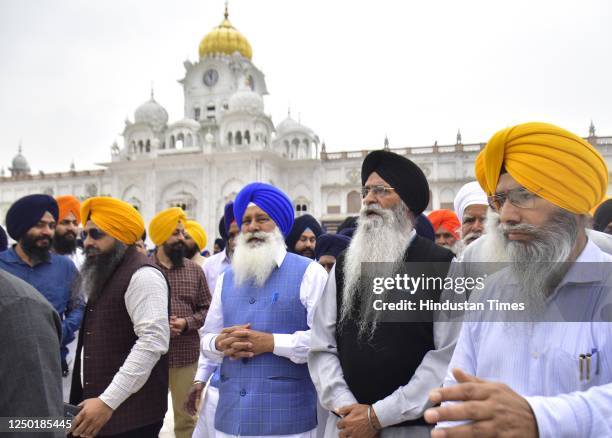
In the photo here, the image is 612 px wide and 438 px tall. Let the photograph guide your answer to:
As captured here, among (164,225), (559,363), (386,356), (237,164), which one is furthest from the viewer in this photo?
(237,164)

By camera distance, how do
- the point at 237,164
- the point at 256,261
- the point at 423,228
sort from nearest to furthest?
the point at 256,261
the point at 423,228
the point at 237,164

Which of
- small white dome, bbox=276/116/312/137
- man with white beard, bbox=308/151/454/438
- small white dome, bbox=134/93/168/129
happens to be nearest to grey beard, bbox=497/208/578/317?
man with white beard, bbox=308/151/454/438

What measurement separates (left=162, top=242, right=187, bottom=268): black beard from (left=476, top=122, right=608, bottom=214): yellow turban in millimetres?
3368

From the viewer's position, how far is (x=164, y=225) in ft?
16.3

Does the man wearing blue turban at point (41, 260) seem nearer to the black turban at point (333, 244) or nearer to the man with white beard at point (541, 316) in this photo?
the black turban at point (333, 244)

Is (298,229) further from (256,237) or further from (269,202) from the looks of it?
(256,237)

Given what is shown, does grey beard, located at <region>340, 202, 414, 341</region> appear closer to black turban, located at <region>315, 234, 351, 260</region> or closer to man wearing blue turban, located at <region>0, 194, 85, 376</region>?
black turban, located at <region>315, 234, 351, 260</region>

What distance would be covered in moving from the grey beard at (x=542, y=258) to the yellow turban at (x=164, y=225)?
3783 mm

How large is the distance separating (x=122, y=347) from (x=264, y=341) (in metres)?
0.80

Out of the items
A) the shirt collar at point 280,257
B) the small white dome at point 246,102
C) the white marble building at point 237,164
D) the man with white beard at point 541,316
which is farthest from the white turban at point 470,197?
the small white dome at point 246,102

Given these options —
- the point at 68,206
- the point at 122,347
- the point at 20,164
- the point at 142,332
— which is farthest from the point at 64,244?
the point at 20,164

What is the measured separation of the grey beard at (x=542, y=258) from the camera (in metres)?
1.54

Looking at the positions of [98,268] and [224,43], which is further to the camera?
[224,43]

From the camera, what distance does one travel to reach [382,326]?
7.43 ft
